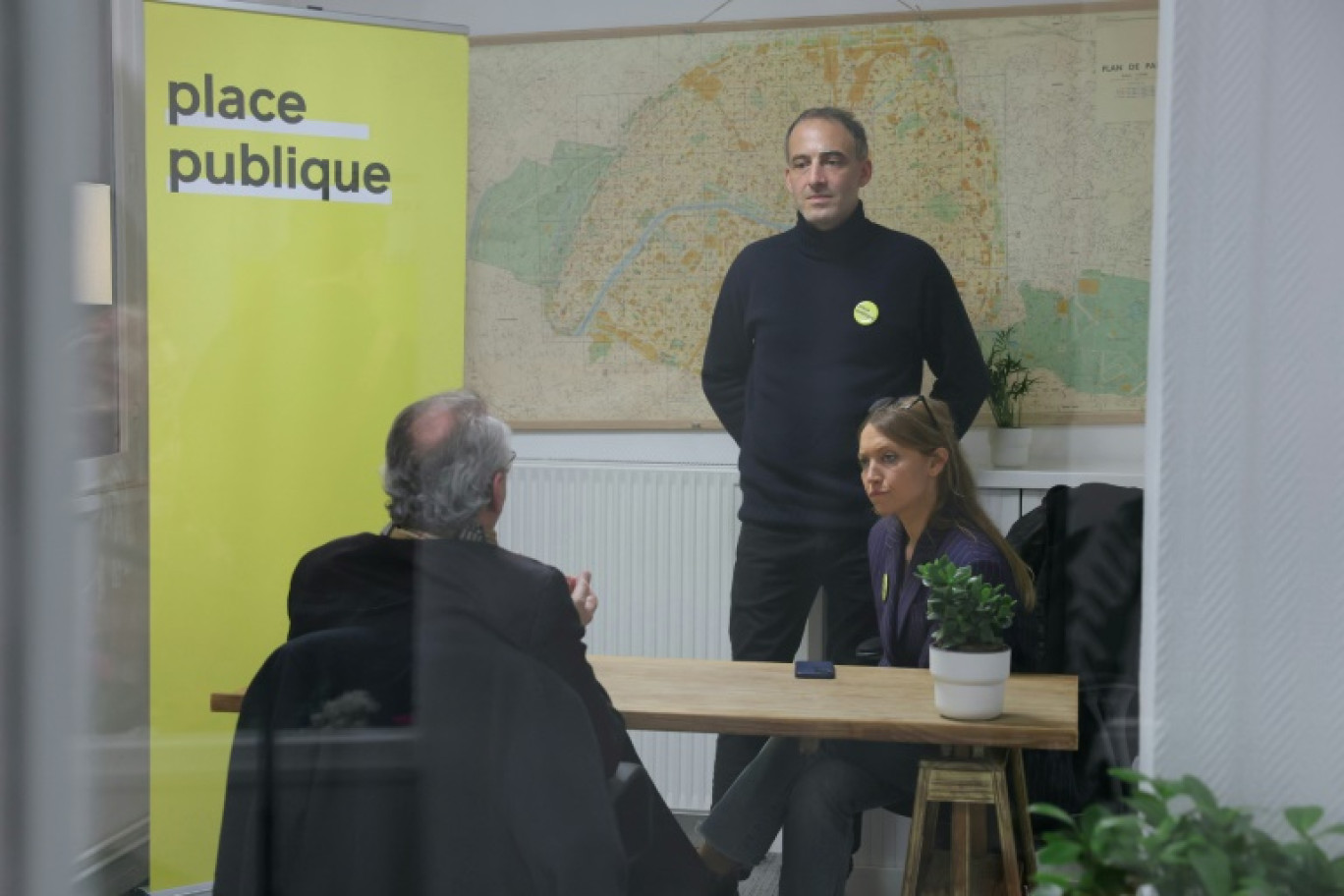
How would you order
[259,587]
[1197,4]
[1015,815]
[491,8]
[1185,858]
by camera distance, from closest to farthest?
[1185,858], [1197,4], [1015,815], [491,8], [259,587]

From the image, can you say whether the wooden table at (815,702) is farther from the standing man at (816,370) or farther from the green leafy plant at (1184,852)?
the green leafy plant at (1184,852)

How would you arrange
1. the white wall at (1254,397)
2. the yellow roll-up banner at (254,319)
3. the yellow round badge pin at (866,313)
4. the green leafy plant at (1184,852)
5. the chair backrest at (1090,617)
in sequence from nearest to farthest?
the green leafy plant at (1184,852) < the white wall at (1254,397) < the chair backrest at (1090,617) < the yellow round badge pin at (866,313) < the yellow roll-up banner at (254,319)

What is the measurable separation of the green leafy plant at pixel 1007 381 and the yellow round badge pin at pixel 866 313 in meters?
0.16

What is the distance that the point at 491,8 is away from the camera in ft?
6.53

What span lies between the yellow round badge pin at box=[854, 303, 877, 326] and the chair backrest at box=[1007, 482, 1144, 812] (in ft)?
1.07

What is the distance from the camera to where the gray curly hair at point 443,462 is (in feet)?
6.48

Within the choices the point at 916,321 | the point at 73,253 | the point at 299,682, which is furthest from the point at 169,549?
the point at 916,321

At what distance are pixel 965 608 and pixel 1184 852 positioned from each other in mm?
413

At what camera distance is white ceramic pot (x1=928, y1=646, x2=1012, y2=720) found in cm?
185

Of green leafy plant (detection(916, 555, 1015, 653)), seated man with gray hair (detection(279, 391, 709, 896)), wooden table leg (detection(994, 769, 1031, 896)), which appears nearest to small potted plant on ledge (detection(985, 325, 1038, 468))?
green leafy plant (detection(916, 555, 1015, 653))

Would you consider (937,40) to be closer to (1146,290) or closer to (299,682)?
(1146,290)

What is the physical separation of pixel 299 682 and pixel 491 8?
39.8 inches

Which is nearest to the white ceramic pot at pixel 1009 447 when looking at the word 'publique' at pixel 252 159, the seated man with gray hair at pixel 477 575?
the seated man with gray hair at pixel 477 575

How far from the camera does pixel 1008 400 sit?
72.5 inches
